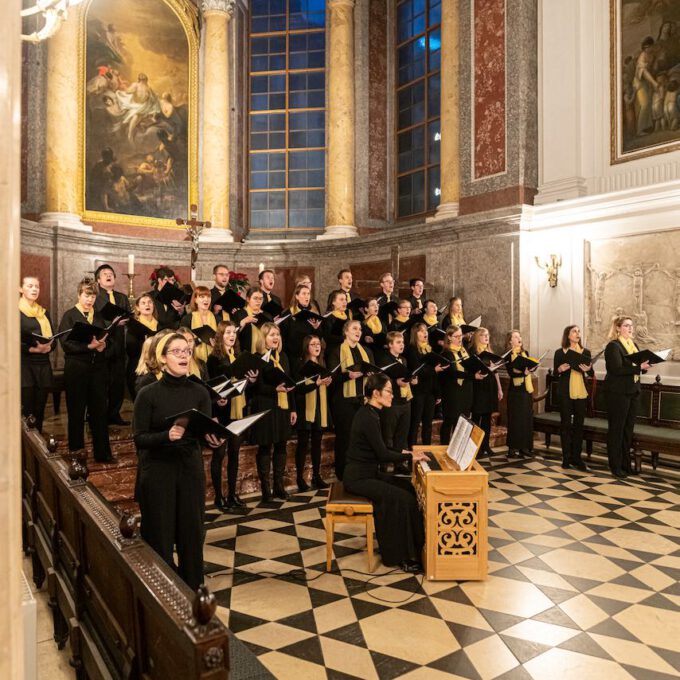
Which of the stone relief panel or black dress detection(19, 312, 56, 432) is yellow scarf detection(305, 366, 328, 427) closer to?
black dress detection(19, 312, 56, 432)

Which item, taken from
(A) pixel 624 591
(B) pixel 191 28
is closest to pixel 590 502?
(A) pixel 624 591

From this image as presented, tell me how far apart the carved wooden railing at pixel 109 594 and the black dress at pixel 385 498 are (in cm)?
201

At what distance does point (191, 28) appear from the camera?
504 inches

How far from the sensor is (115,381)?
707 centimetres

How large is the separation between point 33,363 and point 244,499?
2.41 meters

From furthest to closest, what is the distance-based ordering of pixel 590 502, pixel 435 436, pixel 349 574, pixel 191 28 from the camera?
pixel 191 28, pixel 435 436, pixel 590 502, pixel 349 574

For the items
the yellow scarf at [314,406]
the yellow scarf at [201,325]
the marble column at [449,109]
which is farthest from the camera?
the marble column at [449,109]

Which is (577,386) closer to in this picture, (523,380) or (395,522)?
(523,380)

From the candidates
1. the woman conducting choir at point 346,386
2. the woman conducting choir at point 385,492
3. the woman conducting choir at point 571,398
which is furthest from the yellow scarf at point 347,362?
the woman conducting choir at point 571,398

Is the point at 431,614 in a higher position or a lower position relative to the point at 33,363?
lower

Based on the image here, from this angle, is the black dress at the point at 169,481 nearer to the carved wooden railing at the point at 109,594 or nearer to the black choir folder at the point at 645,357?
the carved wooden railing at the point at 109,594

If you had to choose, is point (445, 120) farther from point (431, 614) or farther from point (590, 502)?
point (431, 614)

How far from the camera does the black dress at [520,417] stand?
832cm

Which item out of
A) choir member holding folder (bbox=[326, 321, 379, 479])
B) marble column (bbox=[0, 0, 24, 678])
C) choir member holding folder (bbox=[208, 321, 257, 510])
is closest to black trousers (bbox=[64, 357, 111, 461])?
choir member holding folder (bbox=[208, 321, 257, 510])
